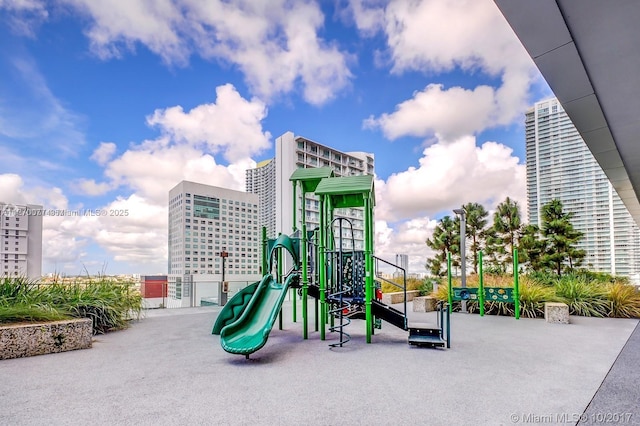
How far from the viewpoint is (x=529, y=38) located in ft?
9.50

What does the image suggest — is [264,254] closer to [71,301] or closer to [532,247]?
[71,301]

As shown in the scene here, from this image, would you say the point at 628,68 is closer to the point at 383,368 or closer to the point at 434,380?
the point at 434,380

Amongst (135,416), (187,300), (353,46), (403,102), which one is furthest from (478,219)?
(135,416)

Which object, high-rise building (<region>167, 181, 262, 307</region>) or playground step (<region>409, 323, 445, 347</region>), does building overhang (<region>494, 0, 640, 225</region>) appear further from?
high-rise building (<region>167, 181, 262, 307</region>)

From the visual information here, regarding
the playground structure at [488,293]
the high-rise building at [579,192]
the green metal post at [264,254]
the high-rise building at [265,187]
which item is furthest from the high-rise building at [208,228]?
the green metal post at [264,254]

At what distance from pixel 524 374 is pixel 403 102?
790cm

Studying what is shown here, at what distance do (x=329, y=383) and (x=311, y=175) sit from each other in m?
4.55

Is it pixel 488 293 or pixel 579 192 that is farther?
pixel 579 192

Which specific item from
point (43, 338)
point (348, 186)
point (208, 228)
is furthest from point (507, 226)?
point (208, 228)

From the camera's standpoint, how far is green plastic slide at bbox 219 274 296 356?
15.0ft

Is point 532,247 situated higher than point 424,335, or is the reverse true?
point 532,247

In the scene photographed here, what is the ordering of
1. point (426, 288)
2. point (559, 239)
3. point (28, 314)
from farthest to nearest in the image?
point (559, 239)
point (426, 288)
point (28, 314)

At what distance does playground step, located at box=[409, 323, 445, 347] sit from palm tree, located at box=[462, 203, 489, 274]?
38.1 ft

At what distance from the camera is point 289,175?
33688 mm
